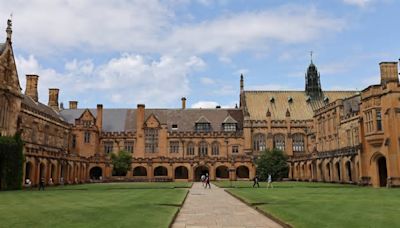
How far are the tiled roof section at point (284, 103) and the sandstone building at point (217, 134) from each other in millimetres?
193

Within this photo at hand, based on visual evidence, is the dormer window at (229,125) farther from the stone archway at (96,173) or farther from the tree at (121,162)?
the stone archway at (96,173)

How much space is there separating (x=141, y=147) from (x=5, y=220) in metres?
56.5

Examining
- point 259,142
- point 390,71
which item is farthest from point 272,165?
point 390,71

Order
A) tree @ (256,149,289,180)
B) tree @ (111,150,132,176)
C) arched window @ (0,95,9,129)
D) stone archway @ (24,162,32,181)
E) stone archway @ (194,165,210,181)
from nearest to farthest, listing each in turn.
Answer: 1. arched window @ (0,95,9,129)
2. stone archway @ (24,162,32,181)
3. tree @ (256,149,289,180)
4. tree @ (111,150,132,176)
5. stone archway @ (194,165,210,181)

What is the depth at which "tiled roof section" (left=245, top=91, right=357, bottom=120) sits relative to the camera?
74.0 metres

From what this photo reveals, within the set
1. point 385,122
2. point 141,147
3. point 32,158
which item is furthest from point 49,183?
point 385,122

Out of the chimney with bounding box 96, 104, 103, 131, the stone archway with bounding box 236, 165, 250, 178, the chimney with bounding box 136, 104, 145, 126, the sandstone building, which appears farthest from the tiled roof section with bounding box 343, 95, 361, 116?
the chimney with bounding box 96, 104, 103, 131

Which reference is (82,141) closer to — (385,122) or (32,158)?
(32,158)

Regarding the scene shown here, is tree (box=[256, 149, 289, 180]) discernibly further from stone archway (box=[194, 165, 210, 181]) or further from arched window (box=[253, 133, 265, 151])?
stone archway (box=[194, 165, 210, 181])

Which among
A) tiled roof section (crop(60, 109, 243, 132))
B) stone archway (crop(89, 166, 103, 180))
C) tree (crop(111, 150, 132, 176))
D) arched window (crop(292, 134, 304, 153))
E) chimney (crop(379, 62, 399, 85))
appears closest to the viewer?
chimney (crop(379, 62, 399, 85))

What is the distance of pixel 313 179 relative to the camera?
56188mm

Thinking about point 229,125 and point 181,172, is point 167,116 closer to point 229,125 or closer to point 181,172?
point 181,172

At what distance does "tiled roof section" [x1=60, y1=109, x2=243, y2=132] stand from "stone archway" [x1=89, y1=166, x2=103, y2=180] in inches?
308

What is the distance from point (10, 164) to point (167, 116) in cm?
4070
